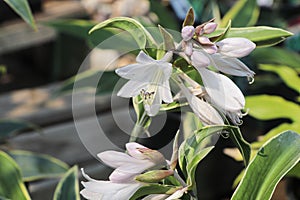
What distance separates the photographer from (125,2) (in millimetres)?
1698

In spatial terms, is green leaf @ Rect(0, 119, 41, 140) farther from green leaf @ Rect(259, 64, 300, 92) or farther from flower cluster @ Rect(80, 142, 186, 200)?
flower cluster @ Rect(80, 142, 186, 200)

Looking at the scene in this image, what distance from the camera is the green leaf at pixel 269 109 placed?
1.22 meters

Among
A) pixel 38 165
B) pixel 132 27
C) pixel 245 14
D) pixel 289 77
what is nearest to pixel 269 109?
pixel 289 77

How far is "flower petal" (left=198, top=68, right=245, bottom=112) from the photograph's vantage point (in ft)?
1.97

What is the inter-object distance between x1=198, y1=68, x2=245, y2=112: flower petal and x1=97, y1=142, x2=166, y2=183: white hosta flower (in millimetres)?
93

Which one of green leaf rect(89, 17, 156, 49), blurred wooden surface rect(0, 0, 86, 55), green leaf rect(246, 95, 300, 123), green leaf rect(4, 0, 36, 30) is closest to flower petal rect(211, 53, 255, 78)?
green leaf rect(89, 17, 156, 49)

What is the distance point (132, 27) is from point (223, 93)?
16 cm

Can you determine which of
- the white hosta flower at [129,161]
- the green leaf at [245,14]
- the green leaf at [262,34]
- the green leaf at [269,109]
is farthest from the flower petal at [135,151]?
the green leaf at [245,14]

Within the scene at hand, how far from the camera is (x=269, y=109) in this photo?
1.23 metres

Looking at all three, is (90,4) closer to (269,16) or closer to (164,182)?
(269,16)

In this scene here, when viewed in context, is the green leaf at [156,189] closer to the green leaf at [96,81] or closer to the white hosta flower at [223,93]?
the white hosta flower at [223,93]

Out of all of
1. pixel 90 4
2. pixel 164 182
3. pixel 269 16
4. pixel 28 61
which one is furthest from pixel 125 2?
pixel 28 61

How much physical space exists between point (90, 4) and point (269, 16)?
544 millimetres

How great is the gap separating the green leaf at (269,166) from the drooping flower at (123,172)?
0.45 feet
